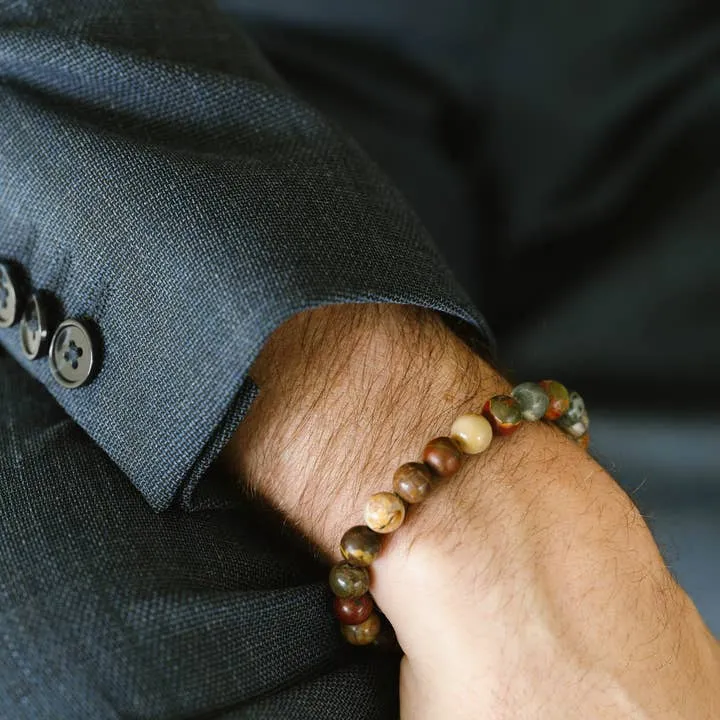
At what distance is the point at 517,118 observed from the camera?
1284 millimetres

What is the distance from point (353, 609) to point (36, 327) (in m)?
0.36

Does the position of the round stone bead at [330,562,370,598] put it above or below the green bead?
below

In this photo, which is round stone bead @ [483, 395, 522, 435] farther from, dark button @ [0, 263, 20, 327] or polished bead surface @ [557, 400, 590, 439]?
dark button @ [0, 263, 20, 327]

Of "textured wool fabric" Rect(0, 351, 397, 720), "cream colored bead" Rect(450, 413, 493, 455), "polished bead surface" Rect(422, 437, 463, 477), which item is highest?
"cream colored bead" Rect(450, 413, 493, 455)

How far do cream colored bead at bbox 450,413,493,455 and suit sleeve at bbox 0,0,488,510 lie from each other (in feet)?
0.32

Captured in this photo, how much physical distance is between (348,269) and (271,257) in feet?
0.22

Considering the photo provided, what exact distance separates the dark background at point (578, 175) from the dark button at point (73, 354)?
70 centimetres

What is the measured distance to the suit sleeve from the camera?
0.62 metres

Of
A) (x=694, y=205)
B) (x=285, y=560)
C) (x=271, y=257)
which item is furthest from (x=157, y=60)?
(x=694, y=205)

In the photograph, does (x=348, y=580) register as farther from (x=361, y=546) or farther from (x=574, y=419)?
(x=574, y=419)

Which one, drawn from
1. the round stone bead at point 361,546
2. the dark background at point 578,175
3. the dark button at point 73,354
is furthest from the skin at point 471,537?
the dark background at point 578,175

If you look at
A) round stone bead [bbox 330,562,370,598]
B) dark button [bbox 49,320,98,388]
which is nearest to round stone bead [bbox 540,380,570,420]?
round stone bead [bbox 330,562,370,598]

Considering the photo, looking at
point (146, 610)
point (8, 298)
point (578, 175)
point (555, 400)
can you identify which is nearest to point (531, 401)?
point (555, 400)

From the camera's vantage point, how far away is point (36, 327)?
686mm
